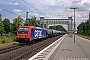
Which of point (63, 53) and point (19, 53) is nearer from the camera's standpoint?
point (63, 53)

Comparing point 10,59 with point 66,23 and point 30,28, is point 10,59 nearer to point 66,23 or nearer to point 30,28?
point 30,28

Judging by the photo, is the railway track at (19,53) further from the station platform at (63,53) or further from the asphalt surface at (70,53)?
the asphalt surface at (70,53)

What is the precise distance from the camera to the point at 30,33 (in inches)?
1150

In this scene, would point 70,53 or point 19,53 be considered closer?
point 70,53

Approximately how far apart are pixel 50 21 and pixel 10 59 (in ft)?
291

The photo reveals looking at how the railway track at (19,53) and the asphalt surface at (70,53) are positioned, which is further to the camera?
the railway track at (19,53)

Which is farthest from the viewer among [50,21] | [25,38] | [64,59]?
[50,21]

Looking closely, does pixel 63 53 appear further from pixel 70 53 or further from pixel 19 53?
pixel 19 53

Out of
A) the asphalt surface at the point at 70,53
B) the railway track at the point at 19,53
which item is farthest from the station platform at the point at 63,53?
the railway track at the point at 19,53

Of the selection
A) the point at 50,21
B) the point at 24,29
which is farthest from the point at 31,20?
the point at 24,29

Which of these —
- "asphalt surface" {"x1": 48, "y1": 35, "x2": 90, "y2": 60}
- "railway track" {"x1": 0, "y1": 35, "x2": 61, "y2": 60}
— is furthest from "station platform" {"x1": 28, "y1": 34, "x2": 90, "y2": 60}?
"railway track" {"x1": 0, "y1": 35, "x2": 61, "y2": 60}

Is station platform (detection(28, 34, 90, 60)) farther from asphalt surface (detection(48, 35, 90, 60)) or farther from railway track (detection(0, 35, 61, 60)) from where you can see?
railway track (detection(0, 35, 61, 60))

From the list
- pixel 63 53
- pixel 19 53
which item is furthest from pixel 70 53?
pixel 19 53

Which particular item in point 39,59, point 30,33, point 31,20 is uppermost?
point 31,20
